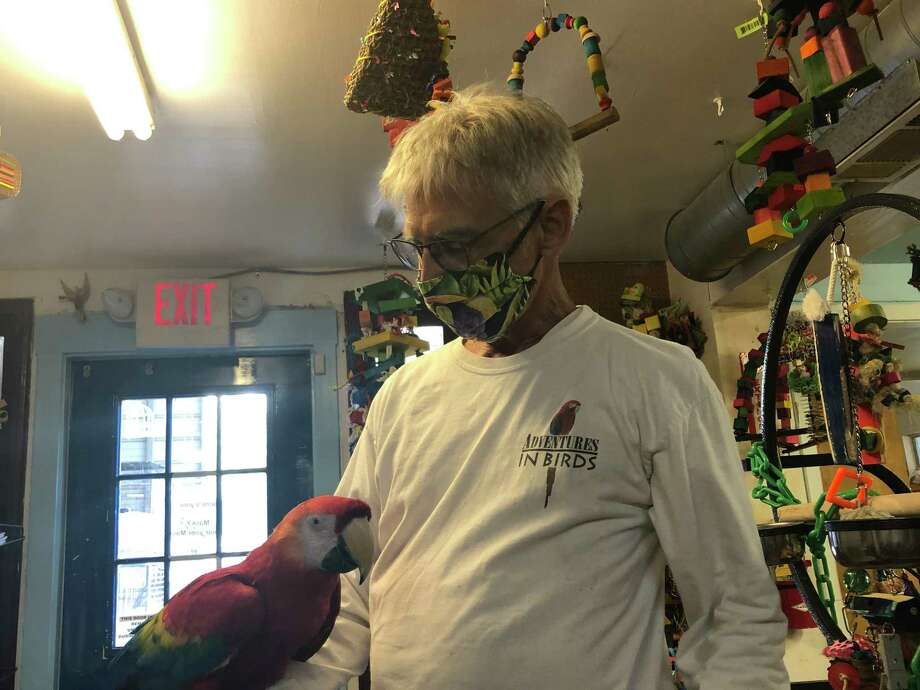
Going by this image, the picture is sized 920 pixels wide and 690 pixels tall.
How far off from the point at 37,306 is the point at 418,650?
2.73 metres

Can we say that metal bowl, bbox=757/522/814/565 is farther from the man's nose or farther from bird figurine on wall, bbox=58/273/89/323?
bird figurine on wall, bbox=58/273/89/323

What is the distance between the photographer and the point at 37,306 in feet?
9.45

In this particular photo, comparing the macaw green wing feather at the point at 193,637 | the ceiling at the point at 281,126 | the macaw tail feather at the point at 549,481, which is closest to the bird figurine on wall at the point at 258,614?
the macaw green wing feather at the point at 193,637

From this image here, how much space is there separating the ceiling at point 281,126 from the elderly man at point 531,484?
0.90m

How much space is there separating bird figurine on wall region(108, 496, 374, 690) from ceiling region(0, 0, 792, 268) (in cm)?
118

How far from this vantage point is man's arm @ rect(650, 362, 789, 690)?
2.14 feet

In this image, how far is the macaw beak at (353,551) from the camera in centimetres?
63

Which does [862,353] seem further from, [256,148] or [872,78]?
[256,148]

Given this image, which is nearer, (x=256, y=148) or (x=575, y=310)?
(x=575, y=310)

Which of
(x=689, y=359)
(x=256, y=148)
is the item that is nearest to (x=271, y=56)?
(x=256, y=148)

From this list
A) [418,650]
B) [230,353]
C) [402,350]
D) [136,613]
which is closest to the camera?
[418,650]

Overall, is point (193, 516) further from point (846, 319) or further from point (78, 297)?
point (846, 319)

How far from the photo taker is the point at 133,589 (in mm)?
2771

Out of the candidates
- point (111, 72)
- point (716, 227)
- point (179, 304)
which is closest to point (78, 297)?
point (179, 304)
